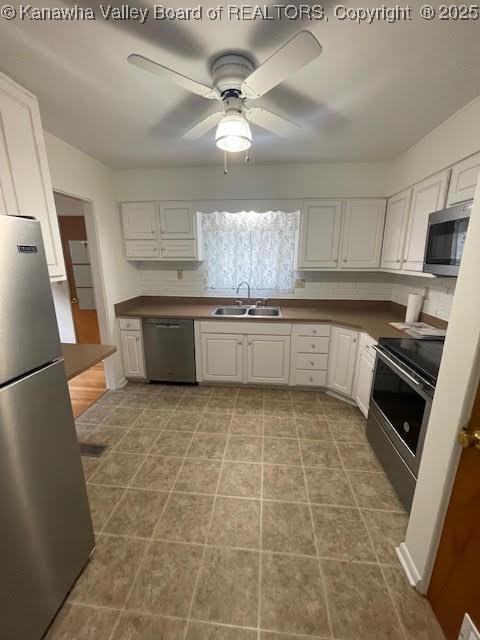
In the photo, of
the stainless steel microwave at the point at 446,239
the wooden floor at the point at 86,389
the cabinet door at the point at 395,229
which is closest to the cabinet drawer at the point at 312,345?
the cabinet door at the point at 395,229

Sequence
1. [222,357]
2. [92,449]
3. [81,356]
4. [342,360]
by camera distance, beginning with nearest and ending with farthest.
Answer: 1. [81,356]
2. [92,449]
3. [342,360]
4. [222,357]

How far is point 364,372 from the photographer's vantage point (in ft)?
7.85

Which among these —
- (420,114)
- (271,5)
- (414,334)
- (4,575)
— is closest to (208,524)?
(4,575)

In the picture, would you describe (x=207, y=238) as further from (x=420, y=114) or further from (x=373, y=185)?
(x=420, y=114)

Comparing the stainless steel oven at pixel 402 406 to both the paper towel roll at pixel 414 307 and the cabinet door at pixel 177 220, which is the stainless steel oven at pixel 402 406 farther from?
the cabinet door at pixel 177 220

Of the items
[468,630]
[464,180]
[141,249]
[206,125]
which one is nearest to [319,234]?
[464,180]

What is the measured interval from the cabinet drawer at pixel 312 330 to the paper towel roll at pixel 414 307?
755mm

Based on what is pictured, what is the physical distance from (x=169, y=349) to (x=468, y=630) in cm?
275

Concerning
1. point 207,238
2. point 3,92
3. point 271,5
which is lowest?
point 207,238

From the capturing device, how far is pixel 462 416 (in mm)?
993

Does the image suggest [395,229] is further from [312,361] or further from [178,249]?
[178,249]

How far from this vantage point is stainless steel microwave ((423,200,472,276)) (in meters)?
1.60

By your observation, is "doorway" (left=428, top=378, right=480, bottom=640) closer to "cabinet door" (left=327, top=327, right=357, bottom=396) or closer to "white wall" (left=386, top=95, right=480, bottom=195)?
"cabinet door" (left=327, top=327, right=357, bottom=396)

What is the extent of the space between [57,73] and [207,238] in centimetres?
203
